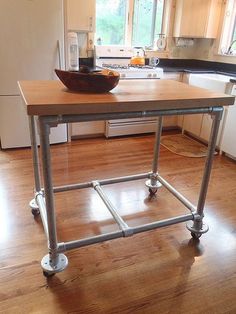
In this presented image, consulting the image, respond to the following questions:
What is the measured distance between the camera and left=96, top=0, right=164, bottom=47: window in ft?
11.3

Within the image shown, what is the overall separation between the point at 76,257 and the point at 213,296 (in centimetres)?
74

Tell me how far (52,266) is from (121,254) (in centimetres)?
40

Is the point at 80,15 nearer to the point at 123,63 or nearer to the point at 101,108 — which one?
the point at 123,63

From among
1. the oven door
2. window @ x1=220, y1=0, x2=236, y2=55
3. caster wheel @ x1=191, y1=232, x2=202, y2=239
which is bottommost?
caster wheel @ x1=191, y1=232, x2=202, y2=239

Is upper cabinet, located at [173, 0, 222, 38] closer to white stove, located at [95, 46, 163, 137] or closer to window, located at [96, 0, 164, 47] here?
window, located at [96, 0, 164, 47]

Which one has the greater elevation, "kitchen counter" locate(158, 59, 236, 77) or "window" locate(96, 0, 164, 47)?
"window" locate(96, 0, 164, 47)

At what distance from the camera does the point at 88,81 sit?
1.27 m

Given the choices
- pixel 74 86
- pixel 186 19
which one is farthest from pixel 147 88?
pixel 186 19

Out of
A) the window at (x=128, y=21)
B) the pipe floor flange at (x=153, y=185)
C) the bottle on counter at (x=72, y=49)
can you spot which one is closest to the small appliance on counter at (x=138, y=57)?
the window at (x=128, y=21)

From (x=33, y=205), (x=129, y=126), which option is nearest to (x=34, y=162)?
(x=33, y=205)

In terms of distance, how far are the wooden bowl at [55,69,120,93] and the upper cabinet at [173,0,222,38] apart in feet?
8.91

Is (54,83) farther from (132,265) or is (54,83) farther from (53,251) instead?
(132,265)

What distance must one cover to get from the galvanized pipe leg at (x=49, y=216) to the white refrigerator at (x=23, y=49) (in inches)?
72.9

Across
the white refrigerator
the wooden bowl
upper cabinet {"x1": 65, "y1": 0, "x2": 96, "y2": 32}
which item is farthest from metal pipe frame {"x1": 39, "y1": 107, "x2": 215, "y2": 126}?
upper cabinet {"x1": 65, "y1": 0, "x2": 96, "y2": 32}
